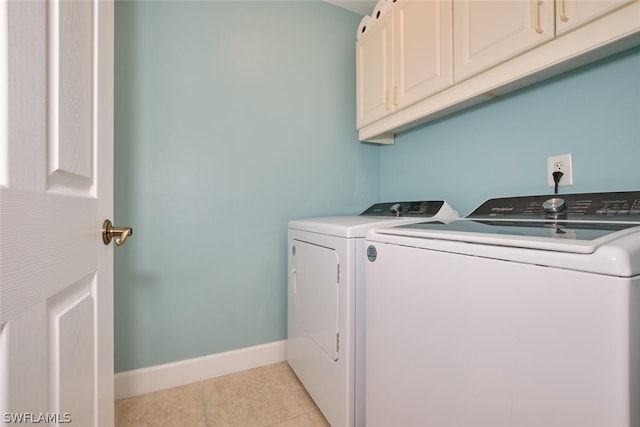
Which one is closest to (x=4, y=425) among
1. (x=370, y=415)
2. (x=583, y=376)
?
(x=583, y=376)

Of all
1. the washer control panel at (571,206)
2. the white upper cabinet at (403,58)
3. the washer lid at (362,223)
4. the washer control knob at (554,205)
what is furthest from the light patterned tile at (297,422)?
the white upper cabinet at (403,58)

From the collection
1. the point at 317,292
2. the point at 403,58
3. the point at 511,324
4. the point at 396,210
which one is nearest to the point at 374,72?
the point at 403,58

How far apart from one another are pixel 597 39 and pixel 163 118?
6.19 feet

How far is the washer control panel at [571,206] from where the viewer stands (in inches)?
37.4

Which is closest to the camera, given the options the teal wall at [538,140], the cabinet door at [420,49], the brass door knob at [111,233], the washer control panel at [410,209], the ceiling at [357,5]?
the brass door knob at [111,233]

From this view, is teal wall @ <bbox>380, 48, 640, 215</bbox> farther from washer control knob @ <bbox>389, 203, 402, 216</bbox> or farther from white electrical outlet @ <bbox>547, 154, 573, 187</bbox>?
washer control knob @ <bbox>389, 203, 402, 216</bbox>

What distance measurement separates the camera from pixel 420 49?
1.42m

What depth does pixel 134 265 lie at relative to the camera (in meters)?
1.57

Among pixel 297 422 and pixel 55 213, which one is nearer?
pixel 55 213

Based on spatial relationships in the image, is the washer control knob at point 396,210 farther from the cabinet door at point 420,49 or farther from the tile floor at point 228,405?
the tile floor at point 228,405

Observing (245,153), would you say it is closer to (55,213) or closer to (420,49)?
(420,49)

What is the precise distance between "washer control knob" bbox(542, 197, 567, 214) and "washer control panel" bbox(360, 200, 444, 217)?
→ 1.50 ft

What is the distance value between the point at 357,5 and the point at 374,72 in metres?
0.71

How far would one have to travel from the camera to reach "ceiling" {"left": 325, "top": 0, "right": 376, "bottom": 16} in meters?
2.04
